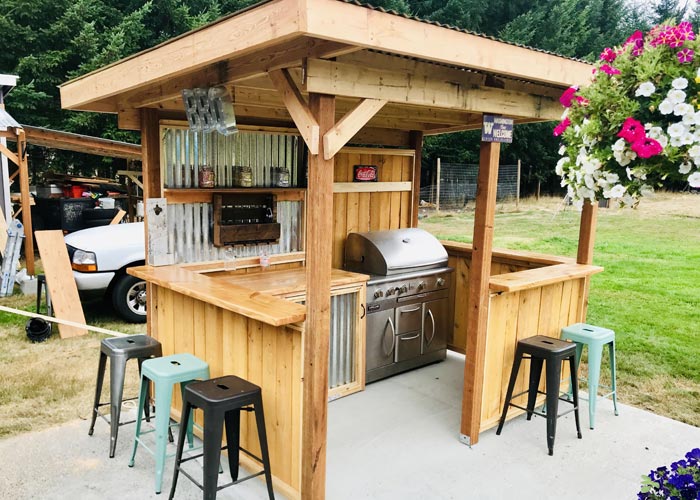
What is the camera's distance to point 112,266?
19.2 ft

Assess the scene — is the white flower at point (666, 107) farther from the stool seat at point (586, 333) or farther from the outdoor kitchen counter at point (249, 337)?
the stool seat at point (586, 333)

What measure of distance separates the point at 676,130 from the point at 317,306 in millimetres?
1537

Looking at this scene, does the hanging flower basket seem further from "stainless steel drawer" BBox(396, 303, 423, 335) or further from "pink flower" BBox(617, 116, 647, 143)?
"stainless steel drawer" BBox(396, 303, 423, 335)

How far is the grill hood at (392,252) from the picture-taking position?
14.2ft

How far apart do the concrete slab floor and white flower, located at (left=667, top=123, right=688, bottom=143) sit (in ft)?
6.73

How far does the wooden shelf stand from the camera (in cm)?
382

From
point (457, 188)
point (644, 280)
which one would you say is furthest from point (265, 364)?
point (457, 188)

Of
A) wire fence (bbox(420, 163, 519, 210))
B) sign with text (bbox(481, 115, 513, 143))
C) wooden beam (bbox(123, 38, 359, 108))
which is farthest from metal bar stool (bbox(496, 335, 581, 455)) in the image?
wire fence (bbox(420, 163, 519, 210))

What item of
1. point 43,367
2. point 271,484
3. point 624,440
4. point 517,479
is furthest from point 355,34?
point 43,367

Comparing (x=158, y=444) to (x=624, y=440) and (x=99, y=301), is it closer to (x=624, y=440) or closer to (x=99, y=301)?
(x=624, y=440)

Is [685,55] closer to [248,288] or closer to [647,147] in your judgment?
[647,147]

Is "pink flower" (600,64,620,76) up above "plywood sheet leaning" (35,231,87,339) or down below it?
above

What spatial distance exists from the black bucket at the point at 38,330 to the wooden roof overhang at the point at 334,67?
248cm

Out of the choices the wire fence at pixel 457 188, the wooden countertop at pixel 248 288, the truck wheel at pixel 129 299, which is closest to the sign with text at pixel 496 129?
the wooden countertop at pixel 248 288
